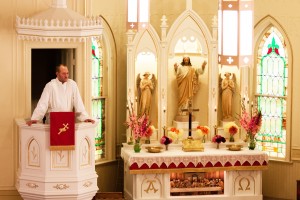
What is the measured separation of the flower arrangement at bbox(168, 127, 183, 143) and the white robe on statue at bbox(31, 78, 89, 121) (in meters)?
2.85

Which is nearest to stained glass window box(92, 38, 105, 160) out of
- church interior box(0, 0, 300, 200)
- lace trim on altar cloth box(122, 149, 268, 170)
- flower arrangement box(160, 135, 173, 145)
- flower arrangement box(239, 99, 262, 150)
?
church interior box(0, 0, 300, 200)

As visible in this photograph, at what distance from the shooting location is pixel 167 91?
60.4 feet

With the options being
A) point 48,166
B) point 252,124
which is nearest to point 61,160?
point 48,166

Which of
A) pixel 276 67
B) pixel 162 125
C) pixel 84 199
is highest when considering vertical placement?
pixel 276 67

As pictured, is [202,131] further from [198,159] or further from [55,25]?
[55,25]

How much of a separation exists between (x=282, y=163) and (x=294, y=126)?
797 mm

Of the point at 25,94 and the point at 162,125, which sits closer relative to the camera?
the point at 25,94

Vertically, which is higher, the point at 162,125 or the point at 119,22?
the point at 119,22

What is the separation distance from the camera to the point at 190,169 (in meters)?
17.6

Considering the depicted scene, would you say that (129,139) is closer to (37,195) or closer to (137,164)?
(137,164)

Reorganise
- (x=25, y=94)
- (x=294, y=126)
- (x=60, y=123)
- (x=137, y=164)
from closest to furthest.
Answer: (x=60, y=123) → (x=25, y=94) → (x=137, y=164) → (x=294, y=126)

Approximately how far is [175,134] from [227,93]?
142 cm

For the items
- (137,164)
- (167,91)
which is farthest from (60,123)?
(167,91)

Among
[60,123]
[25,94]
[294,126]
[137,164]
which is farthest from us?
[294,126]
